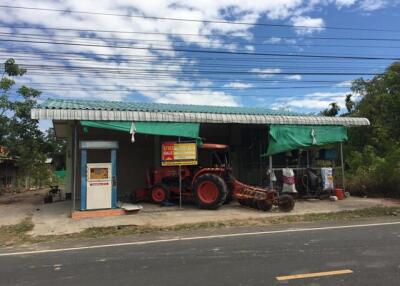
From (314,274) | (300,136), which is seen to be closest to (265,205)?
(300,136)

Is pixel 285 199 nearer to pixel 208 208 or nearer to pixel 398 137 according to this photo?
pixel 208 208

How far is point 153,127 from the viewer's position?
17047 mm

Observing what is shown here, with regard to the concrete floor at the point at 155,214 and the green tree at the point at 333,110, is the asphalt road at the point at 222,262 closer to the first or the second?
the concrete floor at the point at 155,214

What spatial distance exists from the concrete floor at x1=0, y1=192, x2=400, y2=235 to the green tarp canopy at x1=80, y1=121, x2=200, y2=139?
9.45ft

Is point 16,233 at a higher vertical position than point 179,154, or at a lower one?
lower

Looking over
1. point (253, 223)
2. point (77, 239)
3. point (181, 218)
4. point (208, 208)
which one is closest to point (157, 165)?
point (208, 208)

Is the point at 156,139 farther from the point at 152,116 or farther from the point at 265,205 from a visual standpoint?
the point at 265,205

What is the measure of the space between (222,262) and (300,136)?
12.3 metres

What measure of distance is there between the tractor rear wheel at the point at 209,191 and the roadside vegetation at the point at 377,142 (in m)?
8.76

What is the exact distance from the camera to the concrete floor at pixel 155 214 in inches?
548

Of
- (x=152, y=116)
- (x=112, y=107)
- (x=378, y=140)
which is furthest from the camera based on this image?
(x=378, y=140)

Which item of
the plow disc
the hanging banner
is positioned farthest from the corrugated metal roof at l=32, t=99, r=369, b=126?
the plow disc

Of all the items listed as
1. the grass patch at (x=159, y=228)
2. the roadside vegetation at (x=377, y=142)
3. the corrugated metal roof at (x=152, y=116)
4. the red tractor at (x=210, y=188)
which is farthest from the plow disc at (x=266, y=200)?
the roadside vegetation at (x=377, y=142)

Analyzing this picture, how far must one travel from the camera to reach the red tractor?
655 inches
